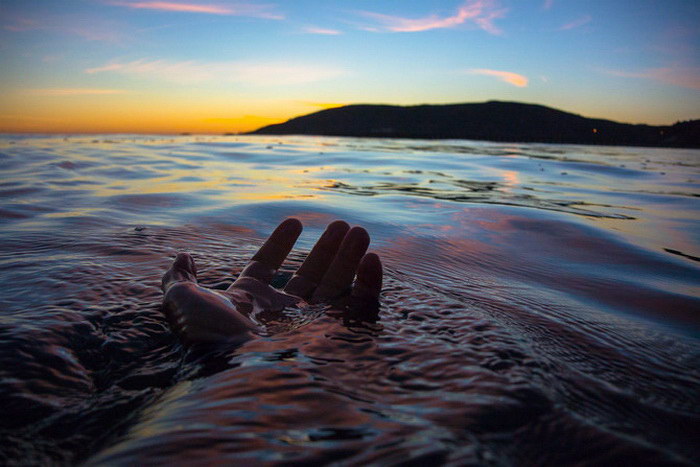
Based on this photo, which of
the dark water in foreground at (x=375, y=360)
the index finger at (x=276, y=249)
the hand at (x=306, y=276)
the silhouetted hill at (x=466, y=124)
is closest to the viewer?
the dark water in foreground at (x=375, y=360)

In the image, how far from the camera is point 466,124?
4043 inches

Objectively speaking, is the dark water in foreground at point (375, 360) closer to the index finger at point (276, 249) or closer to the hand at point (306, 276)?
the hand at point (306, 276)

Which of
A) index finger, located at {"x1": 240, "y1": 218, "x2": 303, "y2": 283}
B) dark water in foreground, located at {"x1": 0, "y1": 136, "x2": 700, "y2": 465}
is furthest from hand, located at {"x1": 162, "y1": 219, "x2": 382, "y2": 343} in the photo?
dark water in foreground, located at {"x1": 0, "y1": 136, "x2": 700, "y2": 465}

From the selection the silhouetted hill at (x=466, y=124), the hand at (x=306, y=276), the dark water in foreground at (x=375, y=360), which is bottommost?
the dark water in foreground at (x=375, y=360)

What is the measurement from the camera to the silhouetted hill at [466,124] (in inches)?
3295

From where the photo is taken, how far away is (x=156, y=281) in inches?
Answer: 122

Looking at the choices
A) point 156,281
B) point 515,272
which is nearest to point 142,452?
point 156,281

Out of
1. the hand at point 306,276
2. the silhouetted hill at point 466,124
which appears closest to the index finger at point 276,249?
the hand at point 306,276

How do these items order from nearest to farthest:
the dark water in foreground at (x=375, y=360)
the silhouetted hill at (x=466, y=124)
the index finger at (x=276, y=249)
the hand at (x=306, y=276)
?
the dark water in foreground at (x=375, y=360), the hand at (x=306, y=276), the index finger at (x=276, y=249), the silhouetted hill at (x=466, y=124)

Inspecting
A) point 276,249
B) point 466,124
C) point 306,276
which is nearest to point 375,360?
point 306,276

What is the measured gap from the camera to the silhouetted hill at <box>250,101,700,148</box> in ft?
275

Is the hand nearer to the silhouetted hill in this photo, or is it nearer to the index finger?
the index finger

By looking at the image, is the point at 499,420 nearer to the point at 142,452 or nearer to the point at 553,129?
the point at 142,452

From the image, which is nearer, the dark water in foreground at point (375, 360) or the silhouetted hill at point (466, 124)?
the dark water in foreground at point (375, 360)
